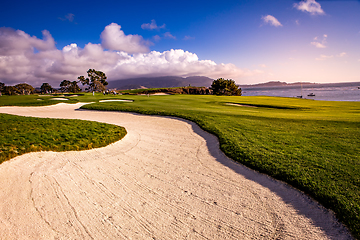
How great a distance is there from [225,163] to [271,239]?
10.8ft

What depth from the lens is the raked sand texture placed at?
3469mm

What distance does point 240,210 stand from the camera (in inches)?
158

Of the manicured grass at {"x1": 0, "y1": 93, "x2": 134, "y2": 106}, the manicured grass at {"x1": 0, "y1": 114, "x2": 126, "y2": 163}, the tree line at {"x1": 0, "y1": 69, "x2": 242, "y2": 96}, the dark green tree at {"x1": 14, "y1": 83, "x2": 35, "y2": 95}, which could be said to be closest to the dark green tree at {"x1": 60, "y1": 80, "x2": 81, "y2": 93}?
the tree line at {"x1": 0, "y1": 69, "x2": 242, "y2": 96}

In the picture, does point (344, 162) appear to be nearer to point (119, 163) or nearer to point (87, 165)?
point (119, 163)

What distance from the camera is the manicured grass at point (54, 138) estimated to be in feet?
21.5

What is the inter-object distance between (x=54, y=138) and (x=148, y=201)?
245 inches

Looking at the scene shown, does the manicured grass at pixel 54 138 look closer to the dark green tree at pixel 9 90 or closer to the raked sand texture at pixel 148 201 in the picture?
the raked sand texture at pixel 148 201

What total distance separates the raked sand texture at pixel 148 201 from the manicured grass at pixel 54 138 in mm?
402

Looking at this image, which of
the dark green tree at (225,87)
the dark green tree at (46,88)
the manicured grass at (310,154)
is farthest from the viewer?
the dark green tree at (46,88)

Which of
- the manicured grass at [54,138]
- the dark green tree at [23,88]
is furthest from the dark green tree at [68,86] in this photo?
the manicured grass at [54,138]

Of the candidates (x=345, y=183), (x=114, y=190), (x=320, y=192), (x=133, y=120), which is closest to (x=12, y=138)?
(x=114, y=190)

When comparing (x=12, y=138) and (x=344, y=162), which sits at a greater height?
(x=12, y=138)

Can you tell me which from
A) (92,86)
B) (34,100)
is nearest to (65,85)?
(92,86)

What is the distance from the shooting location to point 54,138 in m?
7.93
